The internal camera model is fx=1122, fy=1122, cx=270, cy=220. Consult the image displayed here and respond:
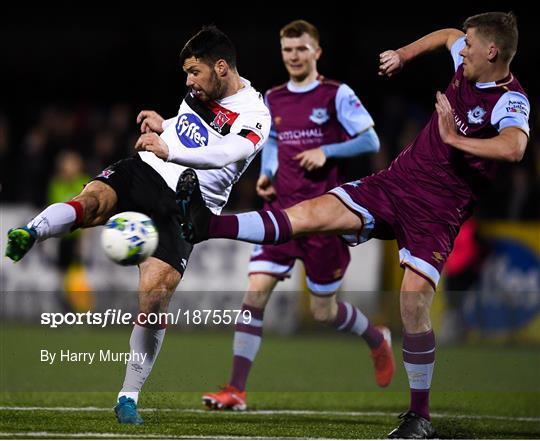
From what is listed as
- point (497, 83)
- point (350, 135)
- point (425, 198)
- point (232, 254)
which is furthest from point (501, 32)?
point (232, 254)

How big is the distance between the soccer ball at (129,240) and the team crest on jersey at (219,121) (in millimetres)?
946

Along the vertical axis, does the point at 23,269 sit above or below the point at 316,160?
below

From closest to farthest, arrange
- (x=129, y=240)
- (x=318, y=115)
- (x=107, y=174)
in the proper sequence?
(x=129, y=240), (x=107, y=174), (x=318, y=115)

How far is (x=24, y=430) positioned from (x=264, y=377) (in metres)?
3.24

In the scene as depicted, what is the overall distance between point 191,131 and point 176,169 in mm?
254

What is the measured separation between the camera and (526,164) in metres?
14.2

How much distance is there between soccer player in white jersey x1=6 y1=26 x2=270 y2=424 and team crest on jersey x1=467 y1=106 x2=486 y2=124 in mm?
1226

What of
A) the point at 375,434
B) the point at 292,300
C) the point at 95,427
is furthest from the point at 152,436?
the point at 292,300

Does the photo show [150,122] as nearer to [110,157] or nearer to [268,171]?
[268,171]

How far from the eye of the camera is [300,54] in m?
8.27

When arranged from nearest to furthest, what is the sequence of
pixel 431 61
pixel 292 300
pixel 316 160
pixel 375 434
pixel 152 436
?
pixel 152 436 < pixel 375 434 < pixel 316 160 < pixel 292 300 < pixel 431 61

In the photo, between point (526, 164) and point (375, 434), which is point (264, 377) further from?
point (526, 164)

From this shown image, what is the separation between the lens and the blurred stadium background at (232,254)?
27.6 ft

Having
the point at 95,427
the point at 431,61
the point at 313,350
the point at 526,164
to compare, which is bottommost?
the point at 313,350
